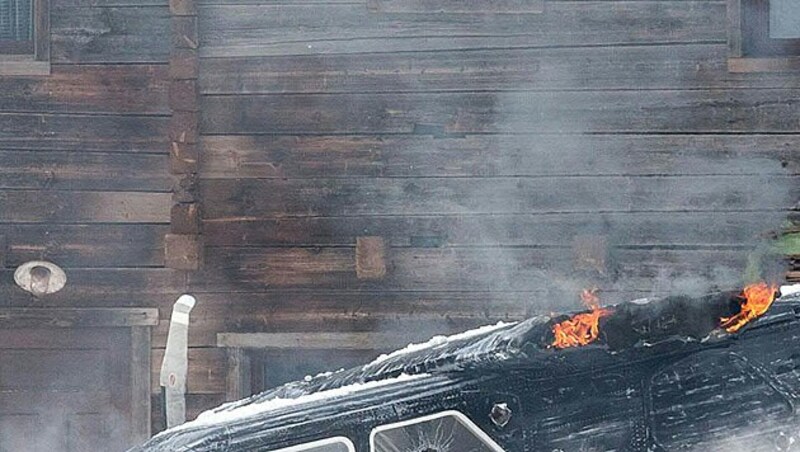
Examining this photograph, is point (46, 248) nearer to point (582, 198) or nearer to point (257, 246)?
point (257, 246)

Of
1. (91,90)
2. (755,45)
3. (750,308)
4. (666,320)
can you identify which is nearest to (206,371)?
(91,90)

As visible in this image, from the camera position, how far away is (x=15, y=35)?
7.69 metres

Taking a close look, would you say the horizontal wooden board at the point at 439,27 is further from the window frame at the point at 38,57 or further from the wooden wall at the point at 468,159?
the window frame at the point at 38,57

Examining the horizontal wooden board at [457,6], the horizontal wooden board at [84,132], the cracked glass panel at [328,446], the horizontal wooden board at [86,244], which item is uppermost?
the horizontal wooden board at [457,6]

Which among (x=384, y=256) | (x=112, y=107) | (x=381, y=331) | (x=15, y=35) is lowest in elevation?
(x=381, y=331)

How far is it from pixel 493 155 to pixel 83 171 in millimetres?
3017

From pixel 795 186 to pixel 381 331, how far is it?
9.98ft

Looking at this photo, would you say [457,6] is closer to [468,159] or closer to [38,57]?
[468,159]

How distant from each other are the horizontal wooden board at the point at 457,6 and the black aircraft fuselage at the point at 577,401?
3.15 m

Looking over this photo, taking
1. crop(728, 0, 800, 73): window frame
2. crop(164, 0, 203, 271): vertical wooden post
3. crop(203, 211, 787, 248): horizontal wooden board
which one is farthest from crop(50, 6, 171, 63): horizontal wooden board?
crop(728, 0, 800, 73): window frame

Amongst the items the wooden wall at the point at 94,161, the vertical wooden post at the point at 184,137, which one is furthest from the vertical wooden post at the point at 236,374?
the vertical wooden post at the point at 184,137

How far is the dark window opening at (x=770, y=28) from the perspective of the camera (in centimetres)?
703

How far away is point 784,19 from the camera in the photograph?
711 centimetres

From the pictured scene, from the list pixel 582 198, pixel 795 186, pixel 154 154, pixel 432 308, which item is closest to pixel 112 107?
pixel 154 154
